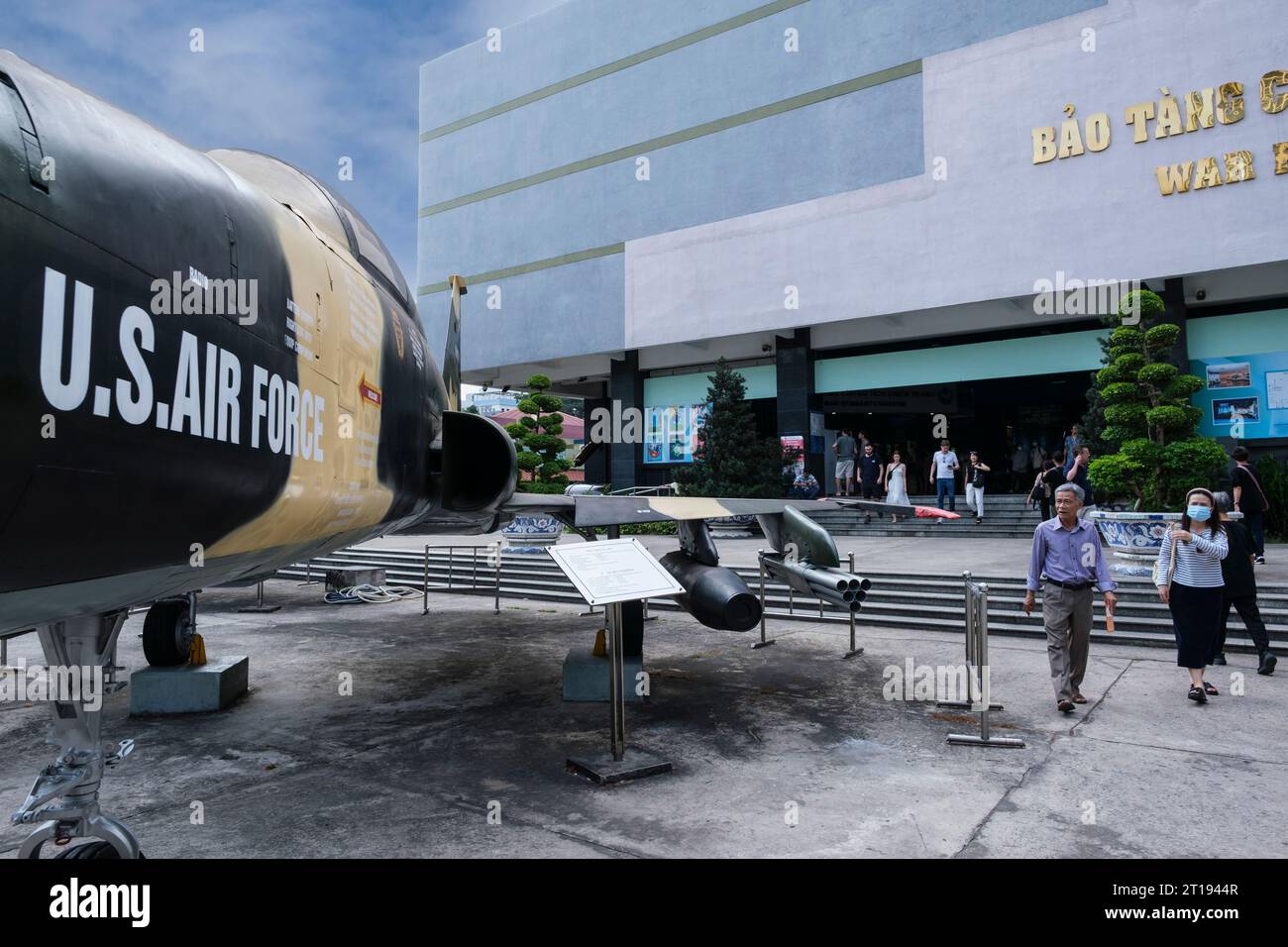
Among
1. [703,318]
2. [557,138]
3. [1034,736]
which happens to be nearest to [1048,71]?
[703,318]

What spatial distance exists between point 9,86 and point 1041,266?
21.4m

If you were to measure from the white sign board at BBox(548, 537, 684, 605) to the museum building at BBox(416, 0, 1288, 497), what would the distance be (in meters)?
17.7

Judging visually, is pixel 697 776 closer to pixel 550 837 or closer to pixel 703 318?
pixel 550 837

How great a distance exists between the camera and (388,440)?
4238 mm

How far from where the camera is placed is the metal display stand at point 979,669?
5.52m

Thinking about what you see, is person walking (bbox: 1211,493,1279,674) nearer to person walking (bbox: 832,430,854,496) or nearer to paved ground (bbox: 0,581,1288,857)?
paved ground (bbox: 0,581,1288,857)

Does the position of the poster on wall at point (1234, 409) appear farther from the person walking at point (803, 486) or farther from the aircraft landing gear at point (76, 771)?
the aircraft landing gear at point (76, 771)

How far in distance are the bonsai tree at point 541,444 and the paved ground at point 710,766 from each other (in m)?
14.1

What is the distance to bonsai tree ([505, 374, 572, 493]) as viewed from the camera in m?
22.8

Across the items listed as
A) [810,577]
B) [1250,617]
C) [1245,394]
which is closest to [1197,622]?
[1250,617]

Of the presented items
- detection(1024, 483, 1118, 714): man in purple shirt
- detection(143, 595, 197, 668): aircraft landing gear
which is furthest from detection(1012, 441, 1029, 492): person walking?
detection(143, 595, 197, 668): aircraft landing gear

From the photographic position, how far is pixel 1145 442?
10984 mm

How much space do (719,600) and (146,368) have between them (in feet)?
15.8

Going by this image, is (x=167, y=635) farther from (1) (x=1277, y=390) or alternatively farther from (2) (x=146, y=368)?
(1) (x=1277, y=390)
